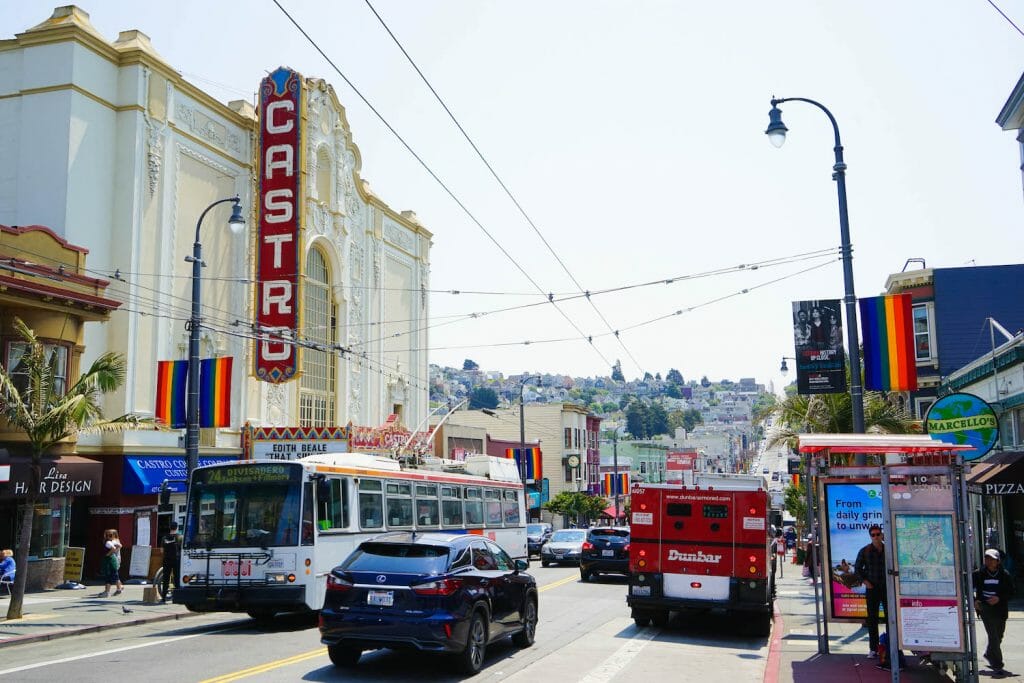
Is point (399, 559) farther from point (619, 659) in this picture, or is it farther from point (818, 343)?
point (818, 343)

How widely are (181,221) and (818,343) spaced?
21.8 m

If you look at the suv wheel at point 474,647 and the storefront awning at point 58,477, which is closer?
the suv wheel at point 474,647

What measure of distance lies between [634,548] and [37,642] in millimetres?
9961

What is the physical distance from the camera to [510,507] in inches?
1118

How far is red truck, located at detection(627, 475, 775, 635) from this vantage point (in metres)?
16.3

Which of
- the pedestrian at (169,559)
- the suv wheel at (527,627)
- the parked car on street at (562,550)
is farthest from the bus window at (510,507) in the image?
the suv wheel at (527,627)

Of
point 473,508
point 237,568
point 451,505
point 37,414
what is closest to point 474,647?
point 237,568

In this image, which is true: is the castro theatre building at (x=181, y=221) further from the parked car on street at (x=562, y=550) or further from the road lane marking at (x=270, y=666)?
the road lane marking at (x=270, y=666)

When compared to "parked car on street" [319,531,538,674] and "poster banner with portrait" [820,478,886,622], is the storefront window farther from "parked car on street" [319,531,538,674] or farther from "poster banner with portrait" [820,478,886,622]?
"poster banner with portrait" [820,478,886,622]

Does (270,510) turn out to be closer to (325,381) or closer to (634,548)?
(634,548)

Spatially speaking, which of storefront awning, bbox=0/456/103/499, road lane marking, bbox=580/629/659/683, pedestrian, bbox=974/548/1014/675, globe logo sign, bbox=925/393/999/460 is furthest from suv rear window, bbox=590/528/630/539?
pedestrian, bbox=974/548/1014/675

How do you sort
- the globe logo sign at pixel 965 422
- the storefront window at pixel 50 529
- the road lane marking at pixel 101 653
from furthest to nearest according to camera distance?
1. the storefront window at pixel 50 529
2. the globe logo sign at pixel 965 422
3. the road lane marking at pixel 101 653

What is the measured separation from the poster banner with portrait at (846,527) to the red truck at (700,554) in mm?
2198

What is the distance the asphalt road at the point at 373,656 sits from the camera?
38.1 feet
